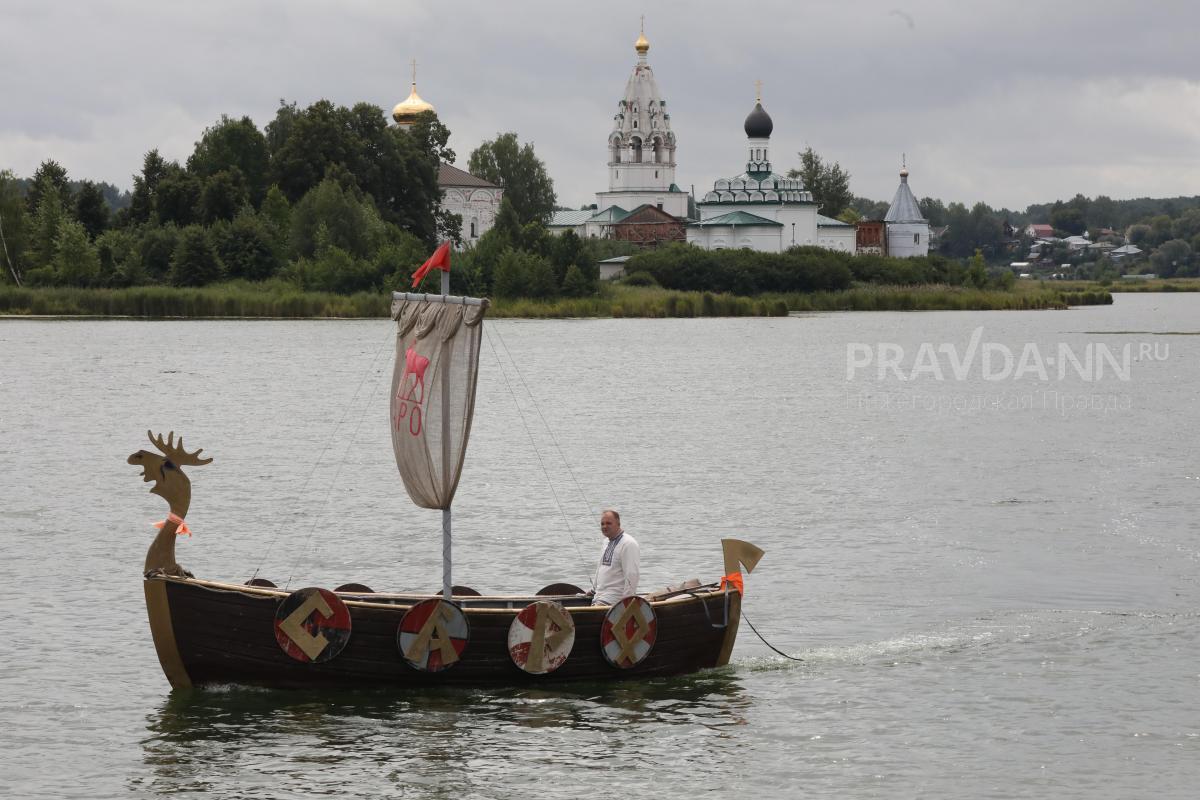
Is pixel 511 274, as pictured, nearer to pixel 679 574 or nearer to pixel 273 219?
pixel 273 219

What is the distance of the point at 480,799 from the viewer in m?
14.4

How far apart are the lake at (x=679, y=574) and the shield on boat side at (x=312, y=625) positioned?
64cm

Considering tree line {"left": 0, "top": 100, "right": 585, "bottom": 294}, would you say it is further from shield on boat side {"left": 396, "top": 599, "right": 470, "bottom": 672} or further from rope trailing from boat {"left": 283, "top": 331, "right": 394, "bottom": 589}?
shield on boat side {"left": 396, "top": 599, "right": 470, "bottom": 672}

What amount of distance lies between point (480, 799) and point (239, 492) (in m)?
18.5

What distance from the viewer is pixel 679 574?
23.4 metres

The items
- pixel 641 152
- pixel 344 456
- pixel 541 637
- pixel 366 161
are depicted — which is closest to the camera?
pixel 541 637

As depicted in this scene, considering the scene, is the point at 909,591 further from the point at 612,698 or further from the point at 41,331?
the point at 41,331

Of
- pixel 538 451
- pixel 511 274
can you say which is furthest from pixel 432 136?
pixel 538 451

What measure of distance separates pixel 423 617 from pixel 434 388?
231 centimetres

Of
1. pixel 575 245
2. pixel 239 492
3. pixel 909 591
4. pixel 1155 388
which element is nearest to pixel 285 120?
pixel 575 245

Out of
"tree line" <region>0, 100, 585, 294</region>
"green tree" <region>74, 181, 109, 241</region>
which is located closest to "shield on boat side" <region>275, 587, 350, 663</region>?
"tree line" <region>0, 100, 585, 294</region>

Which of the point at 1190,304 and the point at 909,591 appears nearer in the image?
the point at 909,591

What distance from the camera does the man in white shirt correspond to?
16.9 metres

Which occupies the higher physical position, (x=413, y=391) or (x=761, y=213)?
(x=761, y=213)
